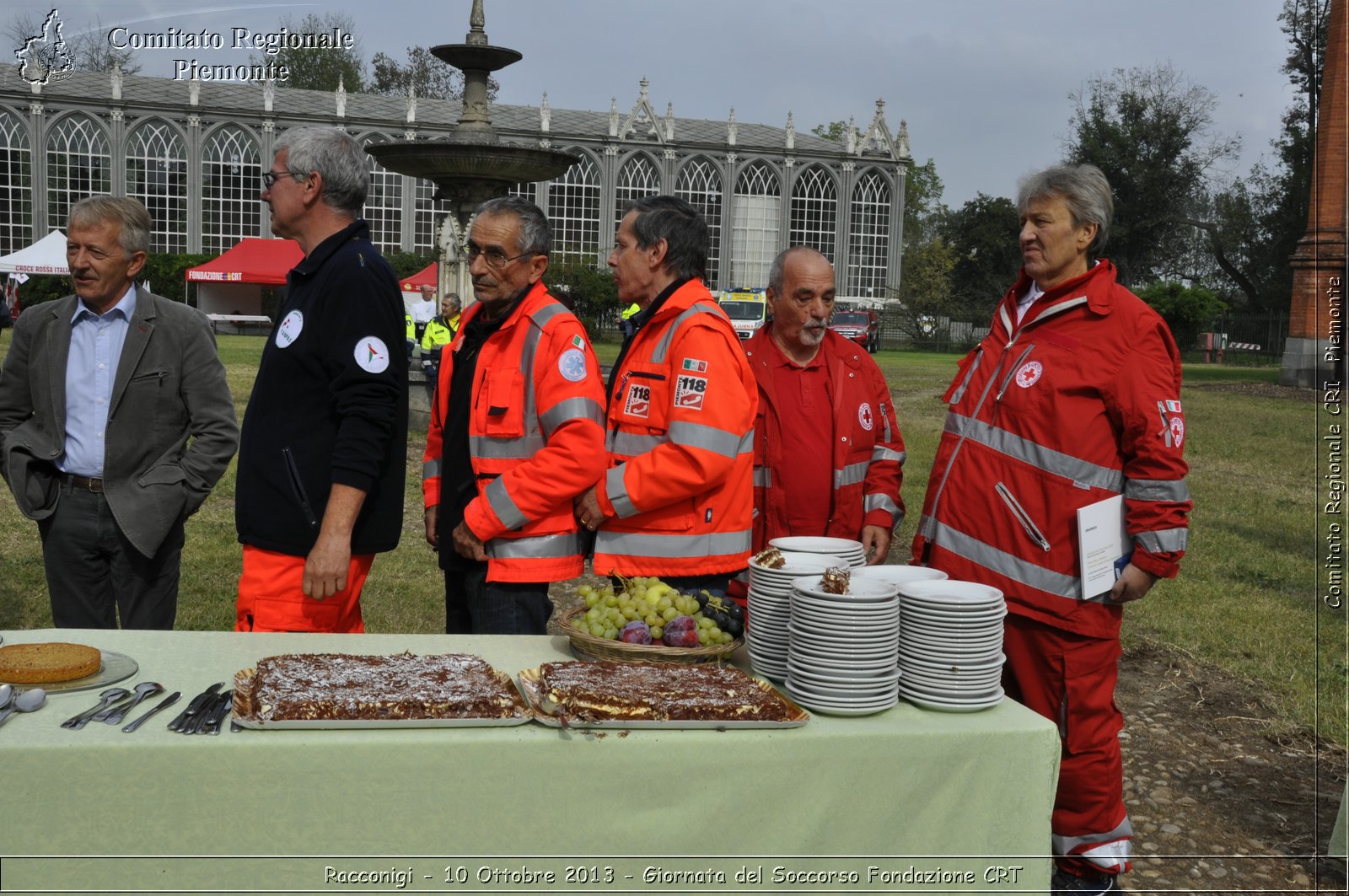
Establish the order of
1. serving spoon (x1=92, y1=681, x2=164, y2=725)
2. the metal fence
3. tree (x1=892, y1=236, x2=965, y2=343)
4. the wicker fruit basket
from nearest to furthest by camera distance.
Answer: serving spoon (x1=92, y1=681, x2=164, y2=725) < the wicker fruit basket < the metal fence < tree (x1=892, y1=236, x2=965, y2=343)

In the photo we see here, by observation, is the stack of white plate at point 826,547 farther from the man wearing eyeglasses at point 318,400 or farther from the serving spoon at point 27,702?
the serving spoon at point 27,702

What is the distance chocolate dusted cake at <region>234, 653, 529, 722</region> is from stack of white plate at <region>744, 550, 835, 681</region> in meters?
0.62

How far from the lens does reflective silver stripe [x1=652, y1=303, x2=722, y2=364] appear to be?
3475 mm

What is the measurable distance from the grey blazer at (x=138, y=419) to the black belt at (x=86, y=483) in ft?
0.10

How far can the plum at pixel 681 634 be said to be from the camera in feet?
9.27

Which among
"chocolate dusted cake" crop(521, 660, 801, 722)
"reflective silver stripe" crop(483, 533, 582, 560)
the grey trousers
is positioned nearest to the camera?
"chocolate dusted cake" crop(521, 660, 801, 722)

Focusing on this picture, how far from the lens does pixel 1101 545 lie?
126 inches

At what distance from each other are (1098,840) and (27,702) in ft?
8.98

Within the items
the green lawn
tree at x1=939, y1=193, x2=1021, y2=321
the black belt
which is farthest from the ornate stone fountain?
tree at x1=939, y1=193, x2=1021, y2=321

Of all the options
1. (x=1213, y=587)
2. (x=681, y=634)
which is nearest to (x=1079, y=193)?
(x=681, y=634)

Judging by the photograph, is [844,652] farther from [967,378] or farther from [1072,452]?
[967,378]

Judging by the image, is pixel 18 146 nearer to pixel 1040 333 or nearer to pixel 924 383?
pixel 924 383

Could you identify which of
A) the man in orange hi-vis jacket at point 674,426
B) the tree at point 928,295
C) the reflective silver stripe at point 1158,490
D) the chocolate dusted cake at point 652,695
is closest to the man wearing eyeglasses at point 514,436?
the man in orange hi-vis jacket at point 674,426

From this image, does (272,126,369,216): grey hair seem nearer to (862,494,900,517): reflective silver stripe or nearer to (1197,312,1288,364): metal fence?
(862,494,900,517): reflective silver stripe
